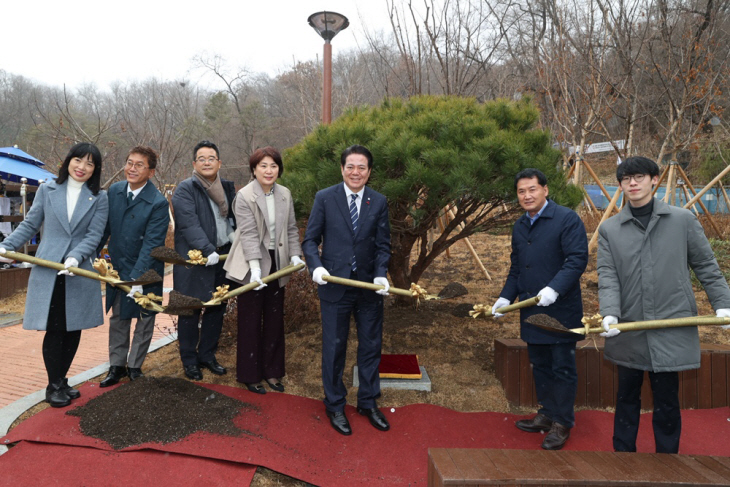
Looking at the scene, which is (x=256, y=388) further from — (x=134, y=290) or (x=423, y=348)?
(x=423, y=348)

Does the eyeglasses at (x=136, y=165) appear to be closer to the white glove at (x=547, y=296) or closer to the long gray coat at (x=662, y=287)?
the white glove at (x=547, y=296)

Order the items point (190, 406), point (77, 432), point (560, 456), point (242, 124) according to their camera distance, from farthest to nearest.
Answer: point (242, 124) → point (190, 406) → point (77, 432) → point (560, 456)

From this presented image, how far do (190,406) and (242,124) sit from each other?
2394 centimetres

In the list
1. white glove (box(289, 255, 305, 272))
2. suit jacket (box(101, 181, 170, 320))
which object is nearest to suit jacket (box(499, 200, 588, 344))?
white glove (box(289, 255, 305, 272))

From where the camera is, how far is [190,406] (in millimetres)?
3061

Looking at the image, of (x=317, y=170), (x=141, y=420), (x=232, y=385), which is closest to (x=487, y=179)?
(x=317, y=170)

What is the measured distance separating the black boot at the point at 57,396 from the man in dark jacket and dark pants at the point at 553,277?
2881 mm

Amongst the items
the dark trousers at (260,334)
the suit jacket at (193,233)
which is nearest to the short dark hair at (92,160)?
the suit jacket at (193,233)

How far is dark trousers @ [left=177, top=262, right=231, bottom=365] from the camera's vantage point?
3.78 metres

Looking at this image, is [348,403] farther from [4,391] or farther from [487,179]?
[4,391]

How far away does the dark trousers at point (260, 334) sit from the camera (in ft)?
11.3

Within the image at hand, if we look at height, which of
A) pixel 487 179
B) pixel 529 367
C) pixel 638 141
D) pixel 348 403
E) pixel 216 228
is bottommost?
pixel 348 403

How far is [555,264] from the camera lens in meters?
2.85

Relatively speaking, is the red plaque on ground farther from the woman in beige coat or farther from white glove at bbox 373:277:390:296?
white glove at bbox 373:277:390:296
